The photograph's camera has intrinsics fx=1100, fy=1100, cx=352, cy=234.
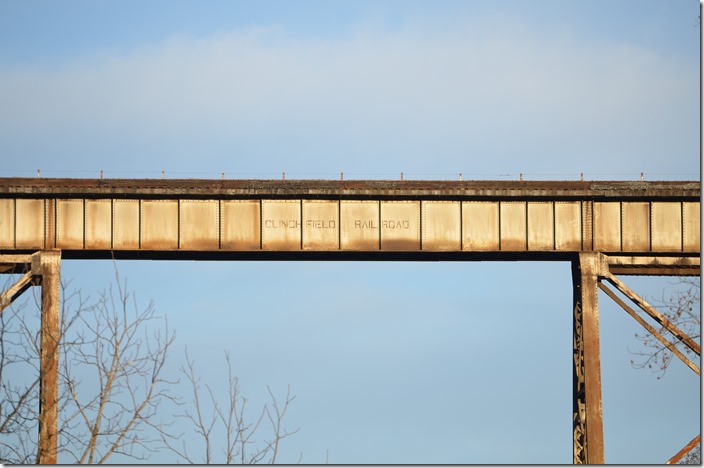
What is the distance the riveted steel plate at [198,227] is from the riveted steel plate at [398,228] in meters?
5.04

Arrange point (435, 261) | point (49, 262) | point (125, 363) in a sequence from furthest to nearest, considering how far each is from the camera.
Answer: point (435, 261) < point (49, 262) < point (125, 363)

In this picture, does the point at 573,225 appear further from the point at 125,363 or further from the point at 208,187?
the point at 125,363

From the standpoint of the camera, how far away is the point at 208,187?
108 ft

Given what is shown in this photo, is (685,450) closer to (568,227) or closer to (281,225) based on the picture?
(568,227)

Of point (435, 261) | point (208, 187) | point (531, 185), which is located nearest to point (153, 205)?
point (208, 187)

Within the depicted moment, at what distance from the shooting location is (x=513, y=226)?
33562 mm

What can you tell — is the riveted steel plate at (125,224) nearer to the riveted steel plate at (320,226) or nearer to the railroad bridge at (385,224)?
the railroad bridge at (385,224)

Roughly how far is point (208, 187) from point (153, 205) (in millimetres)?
1755

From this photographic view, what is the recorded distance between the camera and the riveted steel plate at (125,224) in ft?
108

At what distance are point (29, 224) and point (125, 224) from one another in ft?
9.15

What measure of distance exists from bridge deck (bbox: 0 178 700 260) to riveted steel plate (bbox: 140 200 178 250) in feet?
0.10

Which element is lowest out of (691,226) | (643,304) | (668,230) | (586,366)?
(586,366)

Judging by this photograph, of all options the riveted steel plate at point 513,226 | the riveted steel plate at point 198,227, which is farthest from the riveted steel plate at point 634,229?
the riveted steel plate at point 198,227

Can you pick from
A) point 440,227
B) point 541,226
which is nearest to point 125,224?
point 440,227
